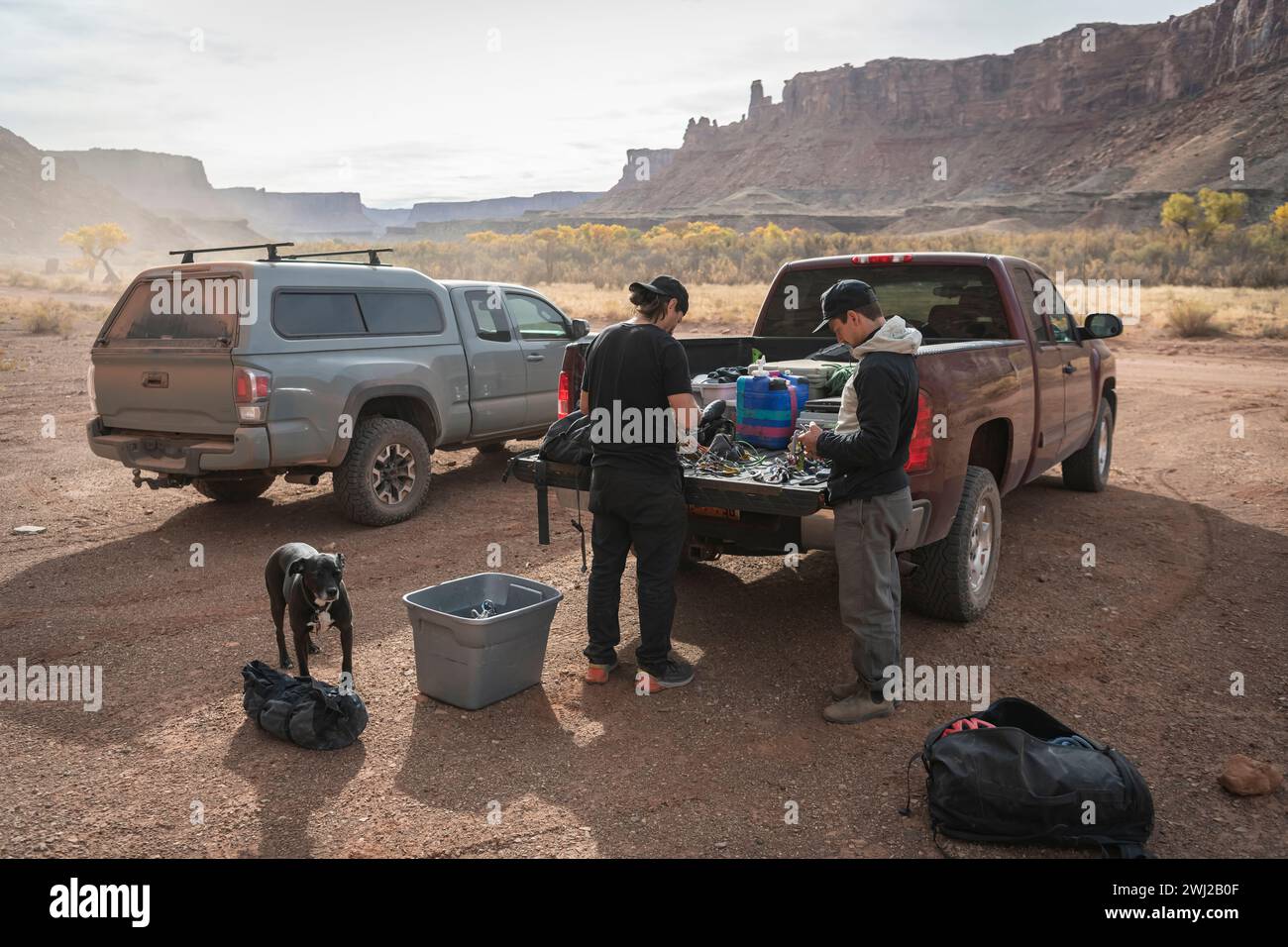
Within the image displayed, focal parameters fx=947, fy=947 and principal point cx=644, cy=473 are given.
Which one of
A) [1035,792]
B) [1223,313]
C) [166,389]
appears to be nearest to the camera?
[1035,792]

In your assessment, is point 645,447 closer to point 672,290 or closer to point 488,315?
point 672,290

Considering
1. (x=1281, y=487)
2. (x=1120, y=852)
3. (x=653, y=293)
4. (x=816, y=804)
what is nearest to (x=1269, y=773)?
(x=1120, y=852)

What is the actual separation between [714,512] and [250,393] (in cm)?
366

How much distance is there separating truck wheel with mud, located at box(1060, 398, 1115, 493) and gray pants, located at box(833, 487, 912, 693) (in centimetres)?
477

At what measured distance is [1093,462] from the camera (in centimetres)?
827

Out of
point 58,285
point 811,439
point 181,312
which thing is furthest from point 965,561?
point 58,285

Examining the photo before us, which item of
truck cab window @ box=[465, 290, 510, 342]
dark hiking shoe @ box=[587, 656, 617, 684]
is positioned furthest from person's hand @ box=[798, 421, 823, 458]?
truck cab window @ box=[465, 290, 510, 342]

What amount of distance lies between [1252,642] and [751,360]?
3.39 metres

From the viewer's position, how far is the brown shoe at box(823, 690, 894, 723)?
425 cm

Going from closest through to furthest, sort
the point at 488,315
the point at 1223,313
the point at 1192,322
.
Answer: the point at 488,315 < the point at 1192,322 < the point at 1223,313

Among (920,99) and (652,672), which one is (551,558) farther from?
(920,99)

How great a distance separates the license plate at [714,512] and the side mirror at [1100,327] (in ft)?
12.5

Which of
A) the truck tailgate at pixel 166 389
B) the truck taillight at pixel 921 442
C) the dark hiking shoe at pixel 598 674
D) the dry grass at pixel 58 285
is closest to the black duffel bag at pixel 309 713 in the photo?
the dark hiking shoe at pixel 598 674

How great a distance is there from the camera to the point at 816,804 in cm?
359
